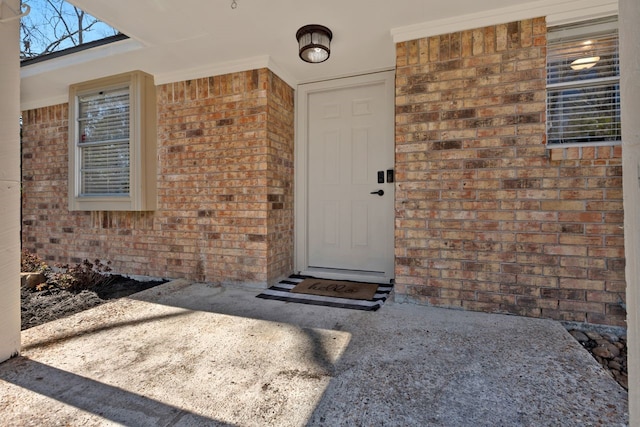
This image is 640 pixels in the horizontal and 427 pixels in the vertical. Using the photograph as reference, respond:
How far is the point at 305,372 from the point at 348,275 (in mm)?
1990

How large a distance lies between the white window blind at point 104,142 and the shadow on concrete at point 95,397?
2346 mm

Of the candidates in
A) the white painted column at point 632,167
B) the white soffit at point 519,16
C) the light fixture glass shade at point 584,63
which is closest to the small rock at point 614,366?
the white painted column at point 632,167

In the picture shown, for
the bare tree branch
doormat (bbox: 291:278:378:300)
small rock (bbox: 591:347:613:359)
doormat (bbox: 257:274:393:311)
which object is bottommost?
small rock (bbox: 591:347:613:359)

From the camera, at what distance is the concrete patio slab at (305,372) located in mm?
1366

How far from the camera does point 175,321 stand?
7.85 feet

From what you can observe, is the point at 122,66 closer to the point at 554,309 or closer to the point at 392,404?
the point at 392,404

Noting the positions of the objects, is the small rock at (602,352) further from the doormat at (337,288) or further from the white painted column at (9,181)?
the white painted column at (9,181)

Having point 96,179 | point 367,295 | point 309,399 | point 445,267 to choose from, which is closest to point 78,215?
point 96,179

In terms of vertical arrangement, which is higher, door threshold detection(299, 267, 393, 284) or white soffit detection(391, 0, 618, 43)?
white soffit detection(391, 0, 618, 43)

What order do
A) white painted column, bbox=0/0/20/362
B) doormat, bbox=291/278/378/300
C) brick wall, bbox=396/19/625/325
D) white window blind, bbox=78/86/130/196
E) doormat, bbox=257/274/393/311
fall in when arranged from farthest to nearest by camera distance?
white window blind, bbox=78/86/130/196, doormat, bbox=291/278/378/300, doormat, bbox=257/274/393/311, brick wall, bbox=396/19/625/325, white painted column, bbox=0/0/20/362

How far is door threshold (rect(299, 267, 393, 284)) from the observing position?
350 centimetres

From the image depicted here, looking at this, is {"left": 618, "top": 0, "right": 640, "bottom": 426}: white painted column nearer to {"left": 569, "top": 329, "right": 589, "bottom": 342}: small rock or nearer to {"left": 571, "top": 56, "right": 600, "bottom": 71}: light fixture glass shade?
{"left": 569, "top": 329, "right": 589, "bottom": 342}: small rock

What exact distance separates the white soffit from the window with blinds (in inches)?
3.4

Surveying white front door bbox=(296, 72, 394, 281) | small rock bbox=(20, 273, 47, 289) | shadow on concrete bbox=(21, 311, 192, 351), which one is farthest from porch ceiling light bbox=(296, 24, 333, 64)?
small rock bbox=(20, 273, 47, 289)
